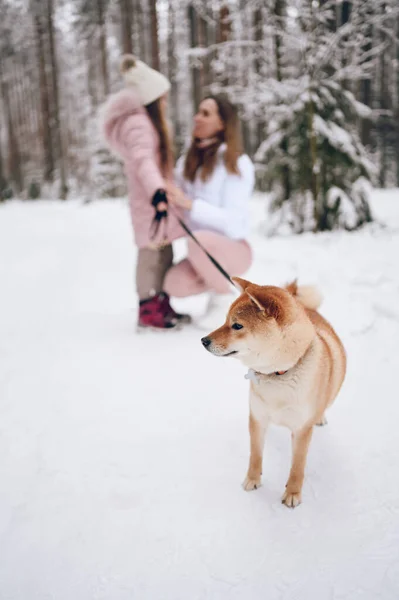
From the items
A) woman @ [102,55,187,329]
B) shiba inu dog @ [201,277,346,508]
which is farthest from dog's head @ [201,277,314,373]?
woman @ [102,55,187,329]

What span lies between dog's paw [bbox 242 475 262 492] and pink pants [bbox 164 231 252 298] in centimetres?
205

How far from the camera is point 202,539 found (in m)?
1.66

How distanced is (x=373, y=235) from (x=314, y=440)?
5.19 metres

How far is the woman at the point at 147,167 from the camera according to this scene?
3395 millimetres

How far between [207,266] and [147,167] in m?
0.99

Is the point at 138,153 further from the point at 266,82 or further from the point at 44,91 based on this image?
the point at 44,91

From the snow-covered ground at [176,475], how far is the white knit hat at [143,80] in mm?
2146

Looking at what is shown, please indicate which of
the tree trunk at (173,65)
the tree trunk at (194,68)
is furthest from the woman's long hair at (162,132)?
the tree trunk at (173,65)

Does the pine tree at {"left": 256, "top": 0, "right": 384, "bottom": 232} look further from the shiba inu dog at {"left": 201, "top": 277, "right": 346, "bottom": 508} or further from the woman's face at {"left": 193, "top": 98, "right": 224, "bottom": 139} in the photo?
the shiba inu dog at {"left": 201, "top": 277, "right": 346, "bottom": 508}

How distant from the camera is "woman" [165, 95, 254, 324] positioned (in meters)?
3.51

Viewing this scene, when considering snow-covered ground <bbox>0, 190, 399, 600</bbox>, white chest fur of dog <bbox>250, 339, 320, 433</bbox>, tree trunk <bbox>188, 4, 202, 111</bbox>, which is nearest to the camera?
snow-covered ground <bbox>0, 190, 399, 600</bbox>

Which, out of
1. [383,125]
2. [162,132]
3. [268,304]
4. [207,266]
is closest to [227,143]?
[162,132]

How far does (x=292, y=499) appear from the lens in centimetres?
182

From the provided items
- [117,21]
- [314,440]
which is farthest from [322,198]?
[117,21]
